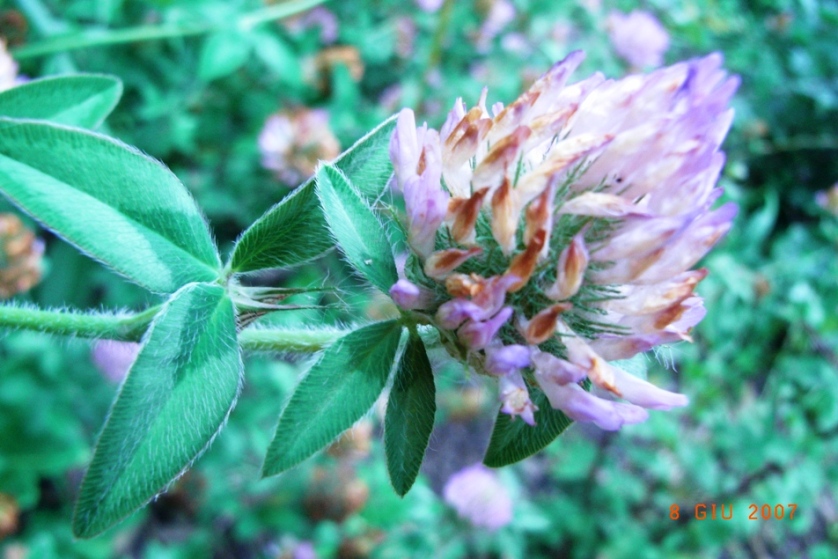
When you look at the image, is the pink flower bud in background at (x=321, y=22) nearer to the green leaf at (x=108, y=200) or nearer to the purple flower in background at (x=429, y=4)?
the purple flower in background at (x=429, y=4)

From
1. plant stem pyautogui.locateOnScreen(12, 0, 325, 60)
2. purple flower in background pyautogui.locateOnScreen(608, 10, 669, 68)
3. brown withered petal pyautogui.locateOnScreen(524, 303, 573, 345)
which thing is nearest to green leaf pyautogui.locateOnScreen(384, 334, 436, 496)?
brown withered petal pyautogui.locateOnScreen(524, 303, 573, 345)

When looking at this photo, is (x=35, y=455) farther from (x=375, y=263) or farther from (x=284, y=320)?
(x=375, y=263)

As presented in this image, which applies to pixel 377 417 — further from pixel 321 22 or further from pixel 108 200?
pixel 108 200

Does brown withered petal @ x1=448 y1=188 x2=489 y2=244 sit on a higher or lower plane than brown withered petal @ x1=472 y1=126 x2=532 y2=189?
lower

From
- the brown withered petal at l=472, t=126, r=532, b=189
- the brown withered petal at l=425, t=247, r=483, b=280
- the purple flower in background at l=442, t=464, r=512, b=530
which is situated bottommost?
the purple flower in background at l=442, t=464, r=512, b=530

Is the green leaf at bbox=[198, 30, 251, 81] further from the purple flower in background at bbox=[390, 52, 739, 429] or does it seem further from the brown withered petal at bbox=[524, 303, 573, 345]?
the brown withered petal at bbox=[524, 303, 573, 345]

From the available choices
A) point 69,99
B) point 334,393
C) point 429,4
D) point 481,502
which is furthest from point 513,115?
point 429,4

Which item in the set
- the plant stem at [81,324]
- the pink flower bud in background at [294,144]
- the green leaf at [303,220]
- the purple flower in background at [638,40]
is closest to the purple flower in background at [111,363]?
the pink flower bud in background at [294,144]
